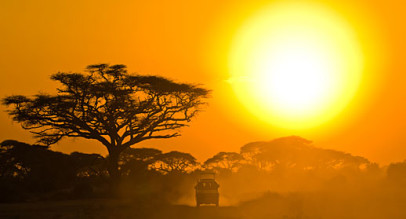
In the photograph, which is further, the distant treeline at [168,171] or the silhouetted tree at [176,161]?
the silhouetted tree at [176,161]

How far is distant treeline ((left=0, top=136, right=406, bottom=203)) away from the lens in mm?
58906

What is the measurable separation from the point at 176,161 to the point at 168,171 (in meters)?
16.2

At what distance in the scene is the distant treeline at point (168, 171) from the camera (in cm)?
5891

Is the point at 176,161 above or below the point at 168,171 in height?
above

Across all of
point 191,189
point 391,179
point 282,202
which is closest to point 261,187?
point 391,179

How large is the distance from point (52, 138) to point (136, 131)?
7.77 meters

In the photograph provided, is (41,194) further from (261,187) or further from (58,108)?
(261,187)

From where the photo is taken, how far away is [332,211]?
146 feet

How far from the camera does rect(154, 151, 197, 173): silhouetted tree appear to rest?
92.4m

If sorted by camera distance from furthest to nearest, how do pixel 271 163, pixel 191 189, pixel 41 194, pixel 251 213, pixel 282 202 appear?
pixel 271 163
pixel 191 189
pixel 41 194
pixel 282 202
pixel 251 213

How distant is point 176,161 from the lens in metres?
95.7

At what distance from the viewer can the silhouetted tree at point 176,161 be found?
92438mm

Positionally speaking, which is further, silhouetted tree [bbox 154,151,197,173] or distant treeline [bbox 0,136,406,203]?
silhouetted tree [bbox 154,151,197,173]

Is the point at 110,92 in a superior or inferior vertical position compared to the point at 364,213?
superior
